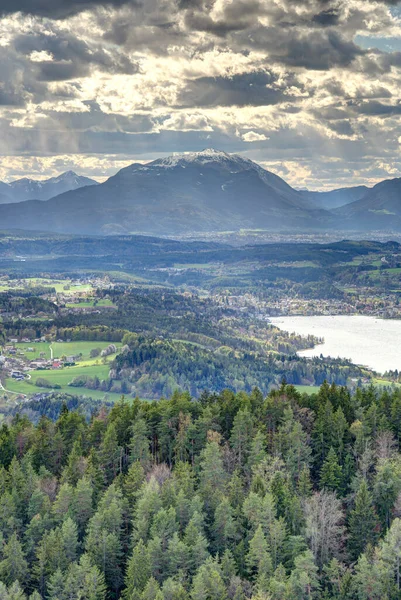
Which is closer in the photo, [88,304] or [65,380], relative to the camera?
[65,380]

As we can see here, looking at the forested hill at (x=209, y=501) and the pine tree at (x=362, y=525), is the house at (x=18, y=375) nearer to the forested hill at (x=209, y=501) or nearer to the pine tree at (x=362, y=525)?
the forested hill at (x=209, y=501)

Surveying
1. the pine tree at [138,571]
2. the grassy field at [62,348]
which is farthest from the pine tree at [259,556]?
the grassy field at [62,348]

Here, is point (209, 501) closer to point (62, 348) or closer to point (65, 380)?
point (65, 380)

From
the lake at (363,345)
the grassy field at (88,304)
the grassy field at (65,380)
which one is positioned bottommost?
the lake at (363,345)

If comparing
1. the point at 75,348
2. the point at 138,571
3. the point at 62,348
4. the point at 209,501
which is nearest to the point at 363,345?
the point at 75,348

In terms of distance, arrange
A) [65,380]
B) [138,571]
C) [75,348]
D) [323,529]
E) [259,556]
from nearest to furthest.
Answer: [138,571] → [259,556] → [323,529] → [65,380] → [75,348]

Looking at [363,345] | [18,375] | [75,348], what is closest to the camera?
[18,375]

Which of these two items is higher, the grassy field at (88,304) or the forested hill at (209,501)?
the forested hill at (209,501)
